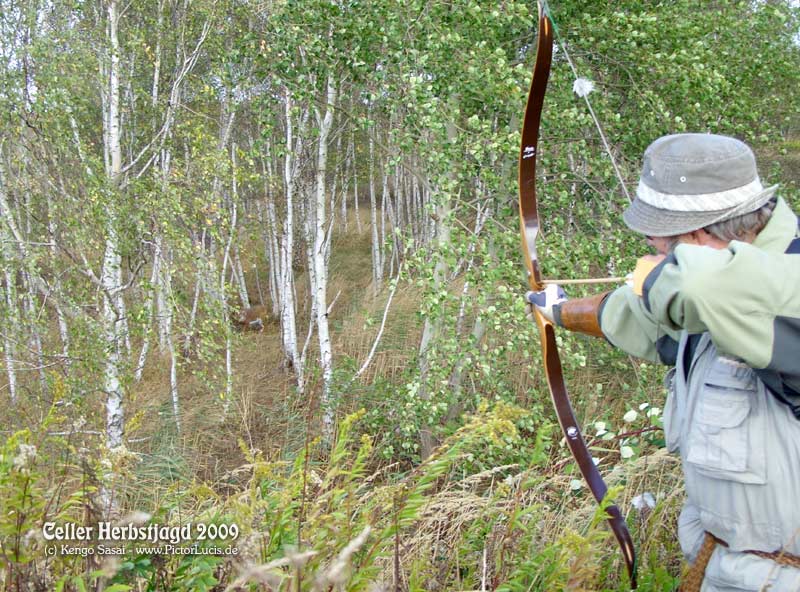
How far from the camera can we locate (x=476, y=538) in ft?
7.42

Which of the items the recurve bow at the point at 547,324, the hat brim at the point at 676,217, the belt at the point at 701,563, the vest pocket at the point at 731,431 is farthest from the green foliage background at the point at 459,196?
the hat brim at the point at 676,217

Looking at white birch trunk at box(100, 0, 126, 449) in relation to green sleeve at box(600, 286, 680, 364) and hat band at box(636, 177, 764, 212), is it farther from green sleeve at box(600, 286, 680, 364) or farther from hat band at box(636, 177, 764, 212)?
hat band at box(636, 177, 764, 212)

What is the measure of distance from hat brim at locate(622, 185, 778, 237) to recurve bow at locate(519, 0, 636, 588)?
28.6 inches

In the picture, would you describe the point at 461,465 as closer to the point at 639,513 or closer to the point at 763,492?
the point at 639,513

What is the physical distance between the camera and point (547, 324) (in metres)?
2.27

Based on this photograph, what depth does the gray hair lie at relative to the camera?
4.63 ft

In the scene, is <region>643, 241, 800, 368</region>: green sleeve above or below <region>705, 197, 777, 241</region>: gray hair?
below

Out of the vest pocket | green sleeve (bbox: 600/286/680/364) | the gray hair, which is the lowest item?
the vest pocket

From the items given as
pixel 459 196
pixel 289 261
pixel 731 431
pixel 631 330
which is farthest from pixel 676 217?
pixel 289 261

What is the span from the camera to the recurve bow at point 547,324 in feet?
6.42

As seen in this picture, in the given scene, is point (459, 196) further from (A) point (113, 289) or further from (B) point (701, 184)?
(B) point (701, 184)

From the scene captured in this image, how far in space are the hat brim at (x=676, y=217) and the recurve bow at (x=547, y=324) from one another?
0.73 meters

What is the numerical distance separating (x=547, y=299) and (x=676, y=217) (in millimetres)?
739

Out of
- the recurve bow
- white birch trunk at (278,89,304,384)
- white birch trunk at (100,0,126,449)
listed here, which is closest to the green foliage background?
white birch trunk at (100,0,126,449)
